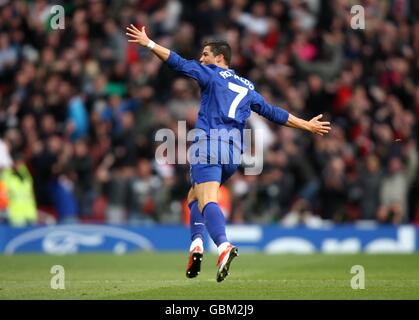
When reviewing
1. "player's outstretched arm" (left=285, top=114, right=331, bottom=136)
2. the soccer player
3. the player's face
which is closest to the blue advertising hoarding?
"player's outstretched arm" (left=285, top=114, right=331, bottom=136)

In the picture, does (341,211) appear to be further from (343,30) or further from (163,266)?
(163,266)

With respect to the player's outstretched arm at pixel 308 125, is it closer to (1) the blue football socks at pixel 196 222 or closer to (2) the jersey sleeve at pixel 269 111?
(2) the jersey sleeve at pixel 269 111

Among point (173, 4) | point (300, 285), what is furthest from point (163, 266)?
point (173, 4)

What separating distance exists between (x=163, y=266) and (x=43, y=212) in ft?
19.1

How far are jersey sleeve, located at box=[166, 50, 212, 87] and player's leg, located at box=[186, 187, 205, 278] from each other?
4.32 ft

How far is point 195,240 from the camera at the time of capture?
1143cm

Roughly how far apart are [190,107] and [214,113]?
10.4 m

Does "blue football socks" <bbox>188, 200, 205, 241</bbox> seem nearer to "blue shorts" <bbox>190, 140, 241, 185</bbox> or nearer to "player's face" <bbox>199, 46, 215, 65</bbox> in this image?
"blue shorts" <bbox>190, 140, 241, 185</bbox>

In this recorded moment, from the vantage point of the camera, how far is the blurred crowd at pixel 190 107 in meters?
20.7

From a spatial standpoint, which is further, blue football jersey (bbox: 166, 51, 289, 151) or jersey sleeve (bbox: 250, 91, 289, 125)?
jersey sleeve (bbox: 250, 91, 289, 125)

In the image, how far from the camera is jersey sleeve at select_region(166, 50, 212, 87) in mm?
10977

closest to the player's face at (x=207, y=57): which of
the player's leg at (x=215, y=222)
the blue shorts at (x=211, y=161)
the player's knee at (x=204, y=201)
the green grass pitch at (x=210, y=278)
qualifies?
the blue shorts at (x=211, y=161)

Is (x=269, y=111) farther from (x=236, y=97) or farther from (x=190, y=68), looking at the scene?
(x=190, y=68)

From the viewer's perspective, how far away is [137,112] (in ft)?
72.4
